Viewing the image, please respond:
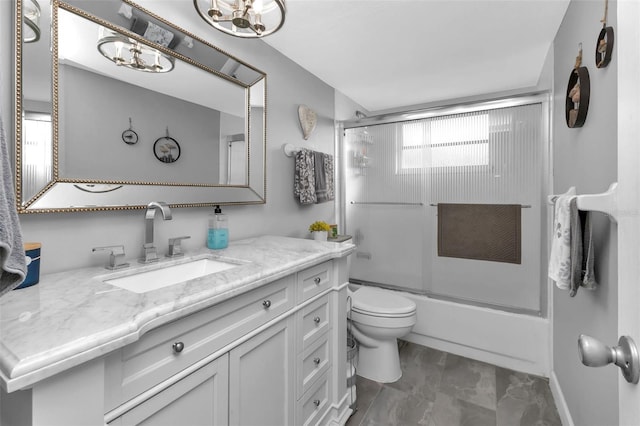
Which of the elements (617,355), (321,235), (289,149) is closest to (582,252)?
(617,355)

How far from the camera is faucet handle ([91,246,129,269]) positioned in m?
1.13

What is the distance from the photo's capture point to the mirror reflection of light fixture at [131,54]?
119cm

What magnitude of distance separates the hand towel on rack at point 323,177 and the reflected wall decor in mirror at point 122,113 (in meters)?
0.70

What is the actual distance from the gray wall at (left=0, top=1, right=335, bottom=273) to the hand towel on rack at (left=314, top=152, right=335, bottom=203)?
0.16m

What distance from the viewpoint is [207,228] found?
1.61m

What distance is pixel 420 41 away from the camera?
78.7 inches

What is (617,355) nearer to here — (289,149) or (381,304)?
(381,304)

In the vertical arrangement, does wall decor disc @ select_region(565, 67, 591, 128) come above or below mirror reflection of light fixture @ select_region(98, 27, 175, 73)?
below

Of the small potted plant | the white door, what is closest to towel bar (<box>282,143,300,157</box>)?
the small potted plant

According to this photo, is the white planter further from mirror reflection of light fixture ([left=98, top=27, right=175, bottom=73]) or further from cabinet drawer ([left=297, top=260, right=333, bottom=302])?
mirror reflection of light fixture ([left=98, top=27, right=175, bottom=73])

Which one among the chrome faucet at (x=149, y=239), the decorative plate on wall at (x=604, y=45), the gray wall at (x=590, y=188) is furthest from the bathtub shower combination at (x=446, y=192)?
the chrome faucet at (x=149, y=239)

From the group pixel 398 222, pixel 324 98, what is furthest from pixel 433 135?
pixel 324 98

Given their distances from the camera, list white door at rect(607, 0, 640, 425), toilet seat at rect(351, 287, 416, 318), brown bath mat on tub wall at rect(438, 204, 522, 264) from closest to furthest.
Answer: white door at rect(607, 0, 640, 425), toilet seat at rect(351, 287, 416, 318), brown bath mat on tub wall at rect(438, 204, 522, 264)

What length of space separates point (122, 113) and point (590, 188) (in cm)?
199
